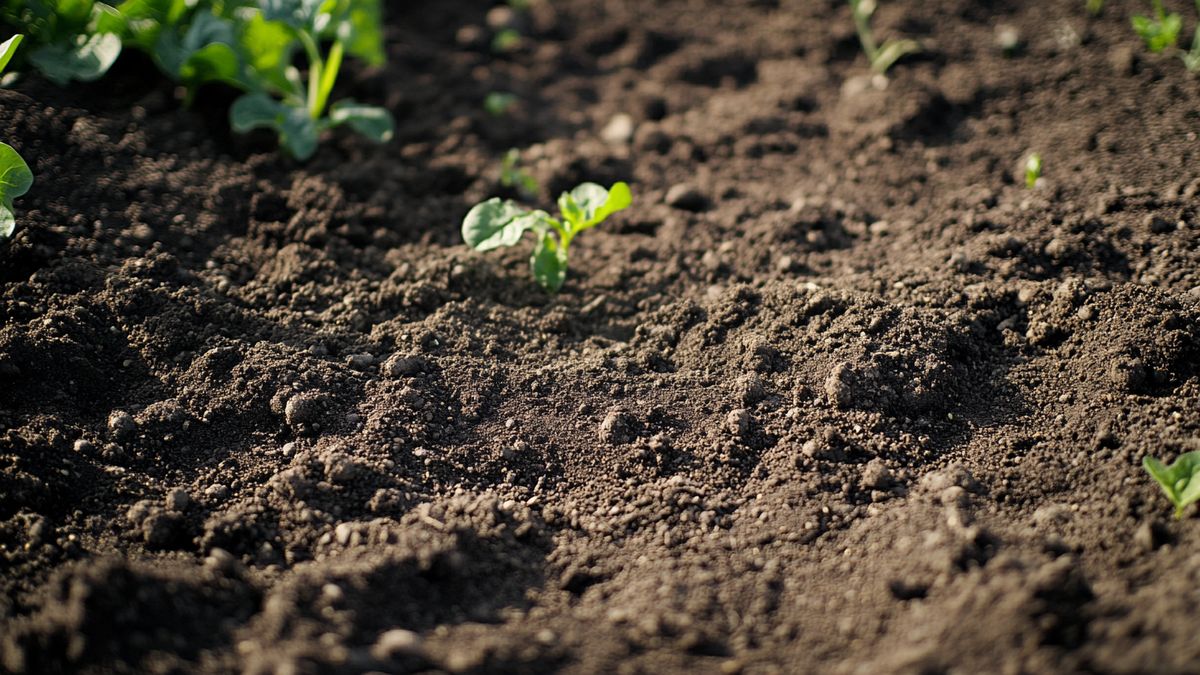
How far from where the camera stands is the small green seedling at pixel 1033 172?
2814 mm

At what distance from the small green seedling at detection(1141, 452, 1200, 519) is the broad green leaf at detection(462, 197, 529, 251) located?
1.67m

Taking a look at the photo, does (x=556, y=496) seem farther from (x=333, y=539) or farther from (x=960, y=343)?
(x=960, y=343)

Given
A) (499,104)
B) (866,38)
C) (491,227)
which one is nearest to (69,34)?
(499,104)

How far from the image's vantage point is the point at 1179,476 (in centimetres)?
185

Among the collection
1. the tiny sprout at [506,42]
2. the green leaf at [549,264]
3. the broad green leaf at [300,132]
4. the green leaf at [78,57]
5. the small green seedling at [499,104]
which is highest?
the green leaf at [78,57]

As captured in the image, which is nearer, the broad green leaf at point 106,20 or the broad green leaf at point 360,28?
the broad green leaf at point 106,20

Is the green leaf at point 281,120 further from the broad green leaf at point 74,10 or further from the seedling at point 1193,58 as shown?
the seedling at point 1193,58

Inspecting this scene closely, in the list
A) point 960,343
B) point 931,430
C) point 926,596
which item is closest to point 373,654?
point 926,596

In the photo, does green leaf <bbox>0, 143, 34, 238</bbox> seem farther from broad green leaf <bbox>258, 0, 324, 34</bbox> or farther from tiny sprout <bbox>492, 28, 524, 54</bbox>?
tiny sprout <bbox>492, 28, 524, 54</bbox>

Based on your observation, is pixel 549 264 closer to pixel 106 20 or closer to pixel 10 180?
pixel 10 180

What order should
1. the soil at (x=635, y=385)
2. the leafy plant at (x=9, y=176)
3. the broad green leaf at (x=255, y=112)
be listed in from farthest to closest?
the broad green leaf at (x=255, y=112) < the leafy plant at (x=9, y=176) < the soil at (x=635, y=385)

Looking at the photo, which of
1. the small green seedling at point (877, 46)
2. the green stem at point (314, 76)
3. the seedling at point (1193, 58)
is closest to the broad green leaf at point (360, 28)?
the green stem at point (314, 76)

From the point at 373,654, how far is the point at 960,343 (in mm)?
1715

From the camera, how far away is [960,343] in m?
2.39
